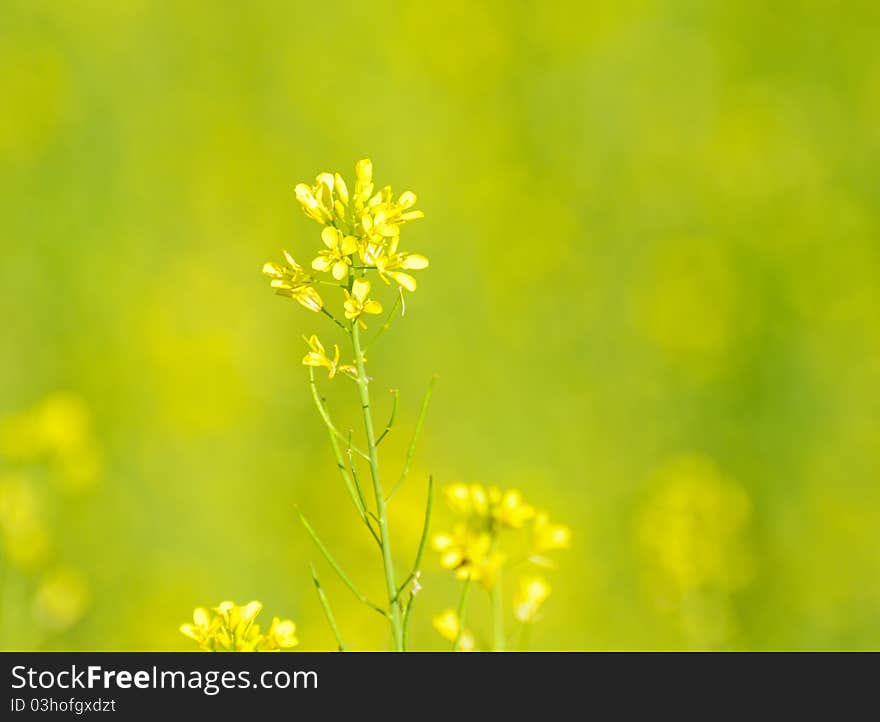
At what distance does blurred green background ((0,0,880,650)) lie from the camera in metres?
4.97

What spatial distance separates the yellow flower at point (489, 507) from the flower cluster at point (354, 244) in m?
0.35

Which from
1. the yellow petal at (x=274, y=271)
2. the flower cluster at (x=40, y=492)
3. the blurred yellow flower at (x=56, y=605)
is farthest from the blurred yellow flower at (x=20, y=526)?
the yellow petal at (x=274, y=271)

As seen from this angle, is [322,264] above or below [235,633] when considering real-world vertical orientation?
above

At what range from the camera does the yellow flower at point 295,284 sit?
1.92 metres

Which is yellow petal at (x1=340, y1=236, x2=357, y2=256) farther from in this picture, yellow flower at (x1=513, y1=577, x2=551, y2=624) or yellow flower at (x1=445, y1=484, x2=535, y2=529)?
yellow flower at (x1=513, y1=577, x2=551, y2=624)

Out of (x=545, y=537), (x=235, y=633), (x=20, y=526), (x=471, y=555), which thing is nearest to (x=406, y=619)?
(x=471, y=555)

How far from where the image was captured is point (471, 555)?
1.90 meters

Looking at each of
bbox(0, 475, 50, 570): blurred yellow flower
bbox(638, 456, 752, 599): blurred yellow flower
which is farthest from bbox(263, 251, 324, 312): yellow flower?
bbox(638, 456, 752, 599): blurred yellow flower

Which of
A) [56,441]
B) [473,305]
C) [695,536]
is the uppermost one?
[473,305]

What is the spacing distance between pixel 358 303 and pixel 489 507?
1.42ft

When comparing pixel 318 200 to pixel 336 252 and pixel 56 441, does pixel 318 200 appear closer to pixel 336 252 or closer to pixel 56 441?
pixel 336 252

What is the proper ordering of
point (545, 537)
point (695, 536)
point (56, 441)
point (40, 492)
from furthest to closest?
point (695, 536), point (40, 492), point (56, 441), point (545, 537)

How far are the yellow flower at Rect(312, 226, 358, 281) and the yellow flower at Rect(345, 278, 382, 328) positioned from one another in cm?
3
